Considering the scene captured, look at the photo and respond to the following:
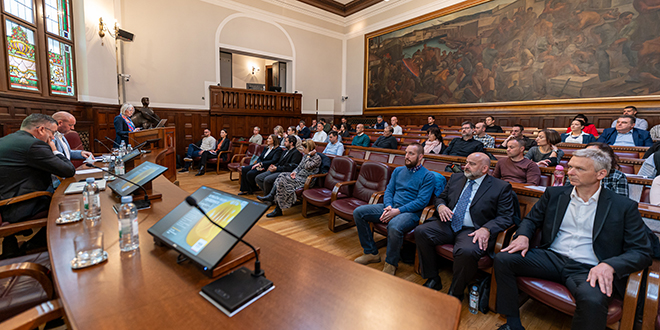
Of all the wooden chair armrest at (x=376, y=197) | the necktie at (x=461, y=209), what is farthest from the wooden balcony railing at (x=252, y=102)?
the necktie at (x=461, y=209)

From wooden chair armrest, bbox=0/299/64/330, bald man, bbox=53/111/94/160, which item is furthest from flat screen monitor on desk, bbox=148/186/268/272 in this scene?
bald man, bbox=53/111/94/160

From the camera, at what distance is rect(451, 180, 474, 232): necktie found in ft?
7.83

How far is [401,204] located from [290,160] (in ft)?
7.86

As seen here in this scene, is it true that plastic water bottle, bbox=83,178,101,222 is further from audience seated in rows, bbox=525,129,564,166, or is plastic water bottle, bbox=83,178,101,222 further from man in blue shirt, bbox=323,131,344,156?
audience seated in rows, bbox=525,129,564,166

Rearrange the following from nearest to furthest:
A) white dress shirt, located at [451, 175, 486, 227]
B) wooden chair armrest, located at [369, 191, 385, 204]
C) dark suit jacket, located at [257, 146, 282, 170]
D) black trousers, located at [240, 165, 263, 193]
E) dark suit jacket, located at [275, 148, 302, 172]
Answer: white dress shirt, located at [451, 175, 486, 227]
wooden chair armrest, located at [369, 191, 385, 204]
dark suit jacket, located at [275, 148, 302, 172]
dark suit jacket, located at [257, 146, 282, 170]
black trousers, located at [240, 165, 263, 193]

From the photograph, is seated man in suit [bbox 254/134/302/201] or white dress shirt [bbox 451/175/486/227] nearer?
white dress shirt [bbox 451/175/486/227]

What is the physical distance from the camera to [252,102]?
9.88m

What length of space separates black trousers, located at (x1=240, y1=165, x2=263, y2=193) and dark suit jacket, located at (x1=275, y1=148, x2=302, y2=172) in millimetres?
602

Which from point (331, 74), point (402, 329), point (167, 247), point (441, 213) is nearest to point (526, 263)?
point (441, 213)

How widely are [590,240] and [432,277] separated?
1.05 m

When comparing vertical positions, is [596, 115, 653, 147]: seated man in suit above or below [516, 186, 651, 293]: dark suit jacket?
above

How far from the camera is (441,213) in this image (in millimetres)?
2432

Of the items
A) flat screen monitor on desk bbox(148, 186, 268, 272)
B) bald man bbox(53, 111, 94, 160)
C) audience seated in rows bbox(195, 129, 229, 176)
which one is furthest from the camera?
audience seated in rows bbox(195, 129, 229, 176)

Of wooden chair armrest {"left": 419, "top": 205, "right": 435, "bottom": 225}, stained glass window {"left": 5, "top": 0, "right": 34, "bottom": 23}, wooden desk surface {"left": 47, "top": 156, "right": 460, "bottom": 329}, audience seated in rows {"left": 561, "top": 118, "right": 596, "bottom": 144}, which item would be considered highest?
stained glass window {"left": 5, "top": 0, "right": 34, "bottom": 23}
